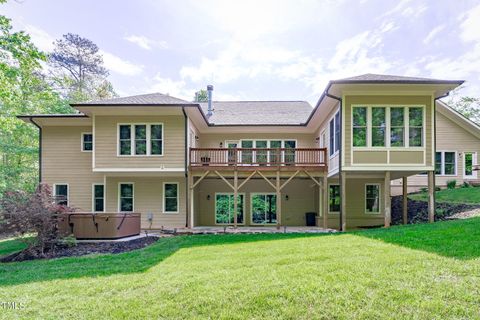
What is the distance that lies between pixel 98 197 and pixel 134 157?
3.28 metres

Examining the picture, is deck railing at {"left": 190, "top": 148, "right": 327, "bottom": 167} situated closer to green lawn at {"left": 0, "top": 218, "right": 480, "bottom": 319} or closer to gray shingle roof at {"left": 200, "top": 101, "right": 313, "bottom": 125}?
gray shingle roof at {"left": 200, "top": 101, "right": 313, "bottom": 125}

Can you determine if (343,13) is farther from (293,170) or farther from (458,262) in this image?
(458,262)

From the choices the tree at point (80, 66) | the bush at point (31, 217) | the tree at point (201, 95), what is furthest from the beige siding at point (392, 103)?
the tree at point (80, 66)

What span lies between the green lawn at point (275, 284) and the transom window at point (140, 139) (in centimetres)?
647

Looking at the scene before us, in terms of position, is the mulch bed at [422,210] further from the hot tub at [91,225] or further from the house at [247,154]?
the hot tub at [91,225]

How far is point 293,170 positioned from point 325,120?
3.02 metres

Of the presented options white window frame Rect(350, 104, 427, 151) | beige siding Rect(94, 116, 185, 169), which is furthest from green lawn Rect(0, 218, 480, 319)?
beige siding Rect(94, 116, 185, 169)

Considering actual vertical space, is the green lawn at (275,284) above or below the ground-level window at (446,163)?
below

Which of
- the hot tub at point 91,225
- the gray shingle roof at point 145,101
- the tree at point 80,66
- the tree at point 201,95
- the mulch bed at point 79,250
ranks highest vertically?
the tree at point 80,66

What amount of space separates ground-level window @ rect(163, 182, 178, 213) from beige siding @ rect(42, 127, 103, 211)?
10.7ft

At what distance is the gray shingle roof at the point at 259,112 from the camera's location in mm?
16297

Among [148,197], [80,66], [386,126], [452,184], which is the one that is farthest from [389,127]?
[80,66]

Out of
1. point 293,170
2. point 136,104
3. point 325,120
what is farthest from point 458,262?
point 136,104

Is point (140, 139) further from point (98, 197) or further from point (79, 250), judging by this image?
point (79, 250)
